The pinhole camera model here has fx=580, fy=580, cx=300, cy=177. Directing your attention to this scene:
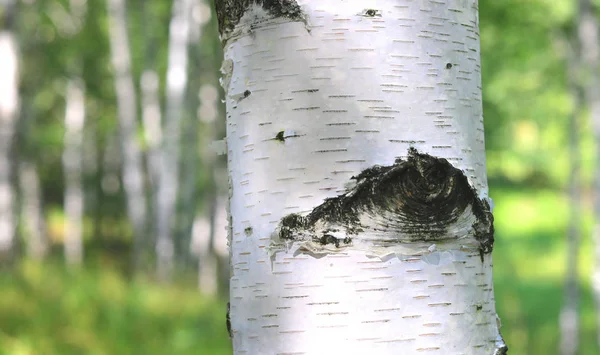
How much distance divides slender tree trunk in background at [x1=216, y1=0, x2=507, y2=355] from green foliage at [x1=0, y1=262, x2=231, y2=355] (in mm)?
2839

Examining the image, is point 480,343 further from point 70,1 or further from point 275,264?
point 70,1

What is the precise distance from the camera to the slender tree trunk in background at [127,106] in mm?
8995

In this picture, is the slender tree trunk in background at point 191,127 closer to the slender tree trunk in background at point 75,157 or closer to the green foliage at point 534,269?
the slender tree trunk in background at point 75,157

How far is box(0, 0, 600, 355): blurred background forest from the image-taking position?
4508 millimetres

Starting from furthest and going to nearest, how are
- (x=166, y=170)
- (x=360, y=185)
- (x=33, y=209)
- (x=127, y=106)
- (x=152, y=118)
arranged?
1. (x=33, y=209)
2. (x=152, y=118)
3. (x=127, y=106)
4. (x=166, y=170)
5. (x=360, y=185)

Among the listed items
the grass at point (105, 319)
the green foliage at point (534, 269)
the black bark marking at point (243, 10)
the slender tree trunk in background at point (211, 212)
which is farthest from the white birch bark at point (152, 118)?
the black bark marking at point (243, 10)

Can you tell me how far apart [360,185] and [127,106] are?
352 inches

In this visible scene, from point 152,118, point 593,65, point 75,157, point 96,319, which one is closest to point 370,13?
point 96,319

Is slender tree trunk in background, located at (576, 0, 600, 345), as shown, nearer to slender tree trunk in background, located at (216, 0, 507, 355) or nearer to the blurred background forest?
the blurred background forest

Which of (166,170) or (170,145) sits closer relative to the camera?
(170,145)

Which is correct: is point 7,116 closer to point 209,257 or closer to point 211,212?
point 211,212

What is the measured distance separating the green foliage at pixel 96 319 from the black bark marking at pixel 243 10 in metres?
2.82

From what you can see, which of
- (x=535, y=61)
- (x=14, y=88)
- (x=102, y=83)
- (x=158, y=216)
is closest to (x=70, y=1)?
(x=102, y=83)

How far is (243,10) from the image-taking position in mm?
764
